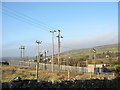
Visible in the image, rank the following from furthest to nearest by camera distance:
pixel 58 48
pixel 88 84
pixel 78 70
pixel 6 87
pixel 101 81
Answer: pixel 78 70 < pixel 58 48 < pixel 101 81 < pixel 88 84 < pixel 6 87

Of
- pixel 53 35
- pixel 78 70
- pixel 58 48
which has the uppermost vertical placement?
pixel 53 35

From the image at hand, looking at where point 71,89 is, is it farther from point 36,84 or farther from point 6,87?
point 6,87

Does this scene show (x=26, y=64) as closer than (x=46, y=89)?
No

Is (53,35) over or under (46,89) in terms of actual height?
over

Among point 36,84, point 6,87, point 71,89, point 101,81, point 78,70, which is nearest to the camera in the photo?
point 6,87

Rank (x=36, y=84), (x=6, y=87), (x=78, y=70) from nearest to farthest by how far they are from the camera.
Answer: (x=6, y=87) < (x=36, y=84) < (x=78, y=70)

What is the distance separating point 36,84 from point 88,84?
2615 millimetres

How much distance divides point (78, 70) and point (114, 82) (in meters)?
21.8

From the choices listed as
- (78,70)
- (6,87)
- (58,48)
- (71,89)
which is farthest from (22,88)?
(78,70)

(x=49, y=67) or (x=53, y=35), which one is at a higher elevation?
(x=53, y=35)

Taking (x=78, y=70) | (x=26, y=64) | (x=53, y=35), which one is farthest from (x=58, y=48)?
(x=26, y=64)

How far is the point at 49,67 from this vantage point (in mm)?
33344

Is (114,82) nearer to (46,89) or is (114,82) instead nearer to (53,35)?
(46,89)

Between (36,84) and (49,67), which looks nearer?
(36,84)
